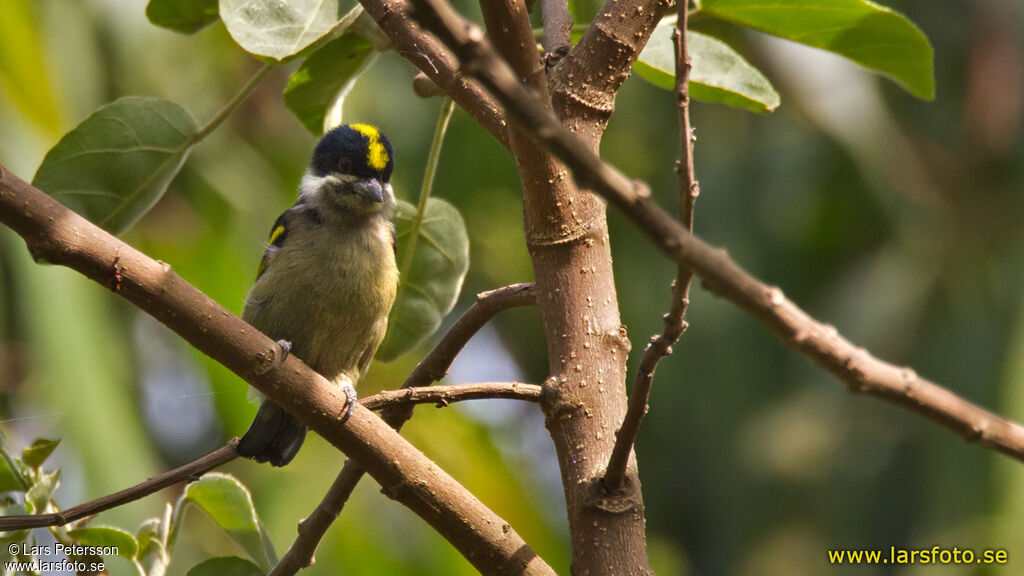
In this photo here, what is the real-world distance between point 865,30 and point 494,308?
123 cm

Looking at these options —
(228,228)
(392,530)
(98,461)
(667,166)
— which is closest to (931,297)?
(667,166)

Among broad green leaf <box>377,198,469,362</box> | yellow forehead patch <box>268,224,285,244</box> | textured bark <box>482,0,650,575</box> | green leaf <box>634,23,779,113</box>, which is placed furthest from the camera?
yellow forehead patch <box>268,224,285,244</box>

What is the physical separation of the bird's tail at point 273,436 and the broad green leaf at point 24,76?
1973 mm

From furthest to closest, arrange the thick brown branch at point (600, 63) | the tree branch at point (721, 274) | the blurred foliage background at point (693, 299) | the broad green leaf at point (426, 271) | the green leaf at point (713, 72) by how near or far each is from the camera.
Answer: the blurred foliage background at point (693, 299) < the broad green leaf at point (426, 271) < the green leaf at point (713, 72) < the thick brown branch at point (600, 63) < the tree branch at point (721, 274)

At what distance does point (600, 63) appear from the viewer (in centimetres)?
216

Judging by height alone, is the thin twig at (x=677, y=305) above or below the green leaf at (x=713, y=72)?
below

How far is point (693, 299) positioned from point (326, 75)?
5419 millimetres

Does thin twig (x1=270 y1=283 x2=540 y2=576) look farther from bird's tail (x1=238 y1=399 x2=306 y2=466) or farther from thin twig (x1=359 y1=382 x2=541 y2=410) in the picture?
bird's tail (x1=238 y1=399 x2=306 y2=466)

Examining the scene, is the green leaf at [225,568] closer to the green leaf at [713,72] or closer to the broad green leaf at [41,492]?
the broad green leaf at [41,492]

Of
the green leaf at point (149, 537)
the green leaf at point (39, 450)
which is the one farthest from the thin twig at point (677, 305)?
the green leaf at point (39, 450)

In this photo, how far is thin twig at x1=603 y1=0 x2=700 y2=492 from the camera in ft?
4.70

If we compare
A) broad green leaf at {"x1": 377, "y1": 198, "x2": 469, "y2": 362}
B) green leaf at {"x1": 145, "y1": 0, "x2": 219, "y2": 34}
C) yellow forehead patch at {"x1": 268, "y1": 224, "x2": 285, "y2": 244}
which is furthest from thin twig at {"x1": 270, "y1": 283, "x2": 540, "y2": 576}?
yellow forehead patch at {"x1": 268, "y1": 224, "x2": 285, "y2": 244}

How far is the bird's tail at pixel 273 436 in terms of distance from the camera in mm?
3398

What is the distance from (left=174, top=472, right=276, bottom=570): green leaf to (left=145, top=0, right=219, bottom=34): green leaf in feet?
4.19
